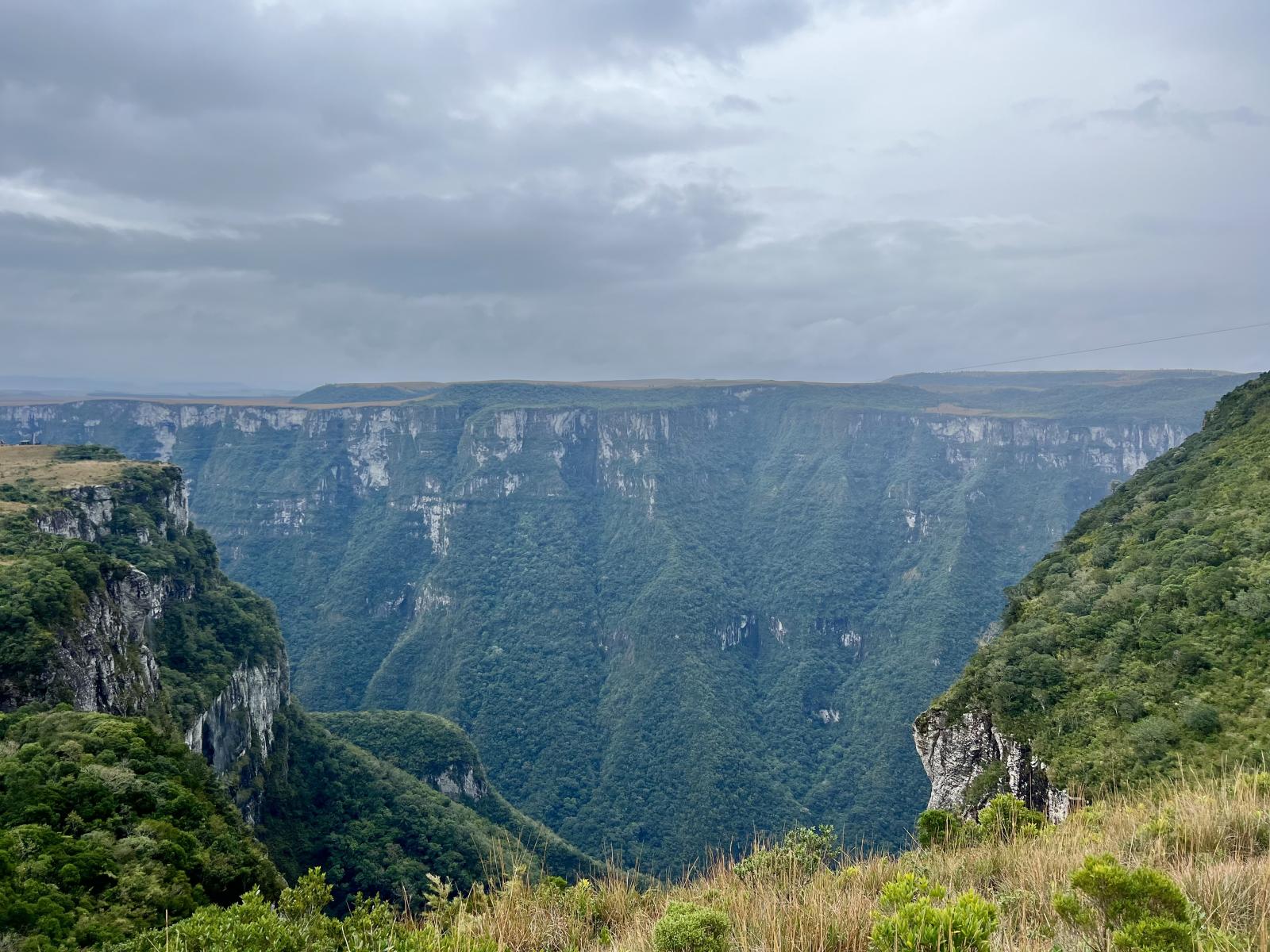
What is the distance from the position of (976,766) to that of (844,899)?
2496cm

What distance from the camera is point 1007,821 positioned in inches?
527

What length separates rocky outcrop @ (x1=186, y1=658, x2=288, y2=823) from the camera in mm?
43750

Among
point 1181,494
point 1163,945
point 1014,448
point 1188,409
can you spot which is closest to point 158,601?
point 1163,945

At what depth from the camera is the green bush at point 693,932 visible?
6.50 m

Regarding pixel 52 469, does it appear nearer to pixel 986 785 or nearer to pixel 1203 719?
pixel 986 785

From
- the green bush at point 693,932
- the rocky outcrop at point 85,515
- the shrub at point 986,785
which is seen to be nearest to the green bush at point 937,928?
the green bush at point 693,932

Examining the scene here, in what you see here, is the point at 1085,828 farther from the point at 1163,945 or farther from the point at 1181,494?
the point at 1181,494

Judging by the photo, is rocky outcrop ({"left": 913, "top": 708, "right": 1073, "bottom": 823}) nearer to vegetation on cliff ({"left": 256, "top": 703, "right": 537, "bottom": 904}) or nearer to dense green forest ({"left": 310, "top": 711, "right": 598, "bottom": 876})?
vegetation on cliff ({"left": 256, "top": 703, "right": 537, "bottom": 904})

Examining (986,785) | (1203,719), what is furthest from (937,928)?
(986,785)

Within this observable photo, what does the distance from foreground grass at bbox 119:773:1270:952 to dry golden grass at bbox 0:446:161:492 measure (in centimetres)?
5498

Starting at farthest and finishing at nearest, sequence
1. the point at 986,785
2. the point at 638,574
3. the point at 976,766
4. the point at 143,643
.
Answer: the point at 638,574 < the point at 143,643 < the point at 976,766 < the point at 986,785

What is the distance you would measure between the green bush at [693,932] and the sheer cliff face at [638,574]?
9317cm

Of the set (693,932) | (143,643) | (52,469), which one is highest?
(52,469)

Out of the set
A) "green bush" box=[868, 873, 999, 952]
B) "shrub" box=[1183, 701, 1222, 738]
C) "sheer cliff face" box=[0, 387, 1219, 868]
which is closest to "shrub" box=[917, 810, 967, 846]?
"green bush" box=[868, 873, 999, 952]
